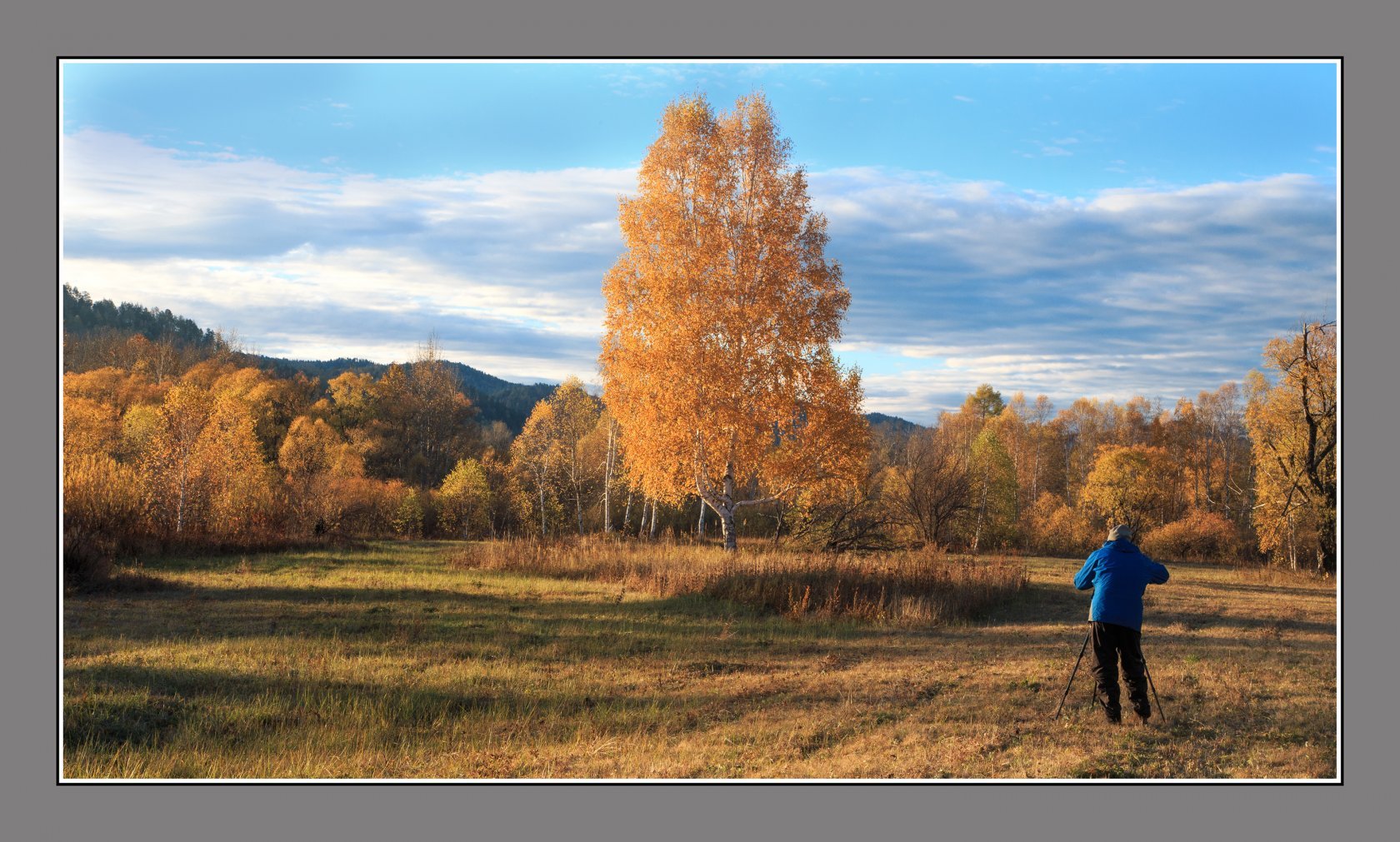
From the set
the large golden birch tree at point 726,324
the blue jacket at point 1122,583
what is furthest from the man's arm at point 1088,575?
the large golden birch tree at point 726,324

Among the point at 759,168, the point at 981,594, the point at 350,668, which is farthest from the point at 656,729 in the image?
the point at 759,168

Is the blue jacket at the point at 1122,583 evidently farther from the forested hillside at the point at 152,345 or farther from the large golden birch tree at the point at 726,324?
the large golden birch tree at the point at 726,324

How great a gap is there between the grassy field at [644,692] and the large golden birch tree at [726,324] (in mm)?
6695

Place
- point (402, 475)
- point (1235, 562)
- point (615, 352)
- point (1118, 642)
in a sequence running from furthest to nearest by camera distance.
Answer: point (402, 475) → point (1235, 562) → point (615, 352) → point (1118, 642)

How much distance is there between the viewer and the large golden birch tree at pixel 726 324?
21516mm

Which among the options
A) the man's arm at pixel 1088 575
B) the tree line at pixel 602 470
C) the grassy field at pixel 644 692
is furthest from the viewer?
the tree line at pixel 602 470

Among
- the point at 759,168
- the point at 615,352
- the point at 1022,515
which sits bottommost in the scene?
the point at 1022,515

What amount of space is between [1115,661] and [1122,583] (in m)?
0.76

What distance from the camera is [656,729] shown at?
802 cm
